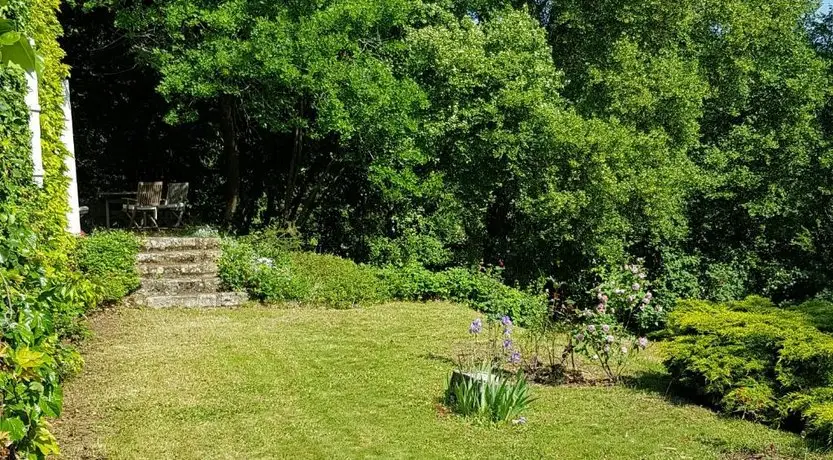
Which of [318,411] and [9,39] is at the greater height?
[9,39]

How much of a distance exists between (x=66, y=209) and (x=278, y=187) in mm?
9924

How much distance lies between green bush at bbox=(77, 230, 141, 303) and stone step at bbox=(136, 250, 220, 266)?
15.1 inches

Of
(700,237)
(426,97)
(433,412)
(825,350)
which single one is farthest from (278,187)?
(825,350)

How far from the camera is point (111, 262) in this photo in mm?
9656

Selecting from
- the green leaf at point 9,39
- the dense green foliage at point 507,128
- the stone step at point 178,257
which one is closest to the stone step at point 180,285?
the stone step at point 178,257

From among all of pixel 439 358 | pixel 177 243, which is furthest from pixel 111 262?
pixel 439 358

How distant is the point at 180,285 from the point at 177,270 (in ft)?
1.29

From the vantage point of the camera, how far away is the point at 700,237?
16578 mm

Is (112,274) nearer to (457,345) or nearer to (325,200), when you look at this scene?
(457,345)

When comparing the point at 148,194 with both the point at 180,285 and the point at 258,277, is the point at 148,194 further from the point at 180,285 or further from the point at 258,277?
the point at 258,277

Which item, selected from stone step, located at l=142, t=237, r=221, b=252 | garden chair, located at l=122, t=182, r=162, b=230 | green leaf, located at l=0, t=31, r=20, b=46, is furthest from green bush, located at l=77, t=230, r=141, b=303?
green leaf, located at l=0, t=31, r=20, b=46

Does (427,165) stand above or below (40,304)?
above

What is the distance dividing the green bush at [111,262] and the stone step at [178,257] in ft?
1.26

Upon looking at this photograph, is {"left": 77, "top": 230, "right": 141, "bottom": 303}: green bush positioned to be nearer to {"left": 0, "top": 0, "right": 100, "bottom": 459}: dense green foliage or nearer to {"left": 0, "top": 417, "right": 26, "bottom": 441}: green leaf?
{"left": 0, "top": 0, "right": 100, "bottom": 459}: dense green foliage
